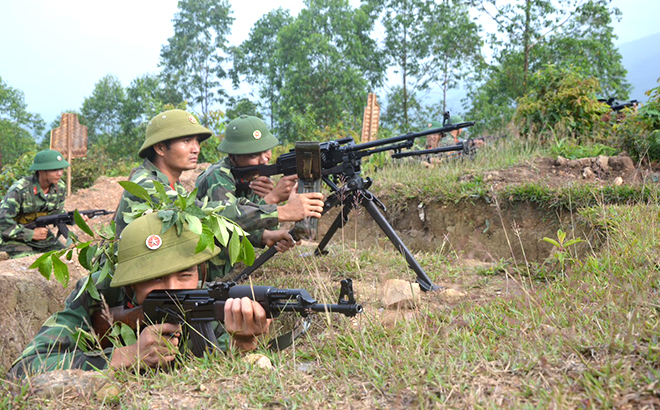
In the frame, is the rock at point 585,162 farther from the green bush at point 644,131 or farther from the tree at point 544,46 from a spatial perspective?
the tree at point 544,46

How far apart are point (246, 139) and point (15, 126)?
52.7 m

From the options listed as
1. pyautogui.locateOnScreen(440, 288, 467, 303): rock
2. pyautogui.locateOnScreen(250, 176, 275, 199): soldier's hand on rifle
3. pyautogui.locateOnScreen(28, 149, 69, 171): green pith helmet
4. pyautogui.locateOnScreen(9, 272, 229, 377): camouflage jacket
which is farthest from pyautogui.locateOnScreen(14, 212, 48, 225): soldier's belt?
pyautogui.locateOnScreen(440, 288, 467, 303): rock

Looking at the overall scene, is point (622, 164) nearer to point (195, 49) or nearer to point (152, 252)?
point (152, 252)

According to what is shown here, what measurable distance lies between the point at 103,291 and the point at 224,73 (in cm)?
3879

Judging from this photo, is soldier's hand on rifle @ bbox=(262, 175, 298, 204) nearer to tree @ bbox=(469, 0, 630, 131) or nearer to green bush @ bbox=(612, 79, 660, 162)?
green bush @ bbox=(612, 79, 660, 162)

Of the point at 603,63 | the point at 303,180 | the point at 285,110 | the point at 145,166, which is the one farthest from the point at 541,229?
the point at 285,110

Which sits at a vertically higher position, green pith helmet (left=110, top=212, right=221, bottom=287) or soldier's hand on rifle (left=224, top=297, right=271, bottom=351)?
green pith helmet (left=110, top=212, right=221, bottom=287)

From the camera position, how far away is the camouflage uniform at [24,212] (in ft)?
23.5

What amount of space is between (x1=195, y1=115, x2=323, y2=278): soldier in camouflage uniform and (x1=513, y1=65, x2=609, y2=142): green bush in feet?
18.9

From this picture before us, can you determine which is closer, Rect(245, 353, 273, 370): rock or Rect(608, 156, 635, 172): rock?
Rect(245, 353, 273, 370): rock

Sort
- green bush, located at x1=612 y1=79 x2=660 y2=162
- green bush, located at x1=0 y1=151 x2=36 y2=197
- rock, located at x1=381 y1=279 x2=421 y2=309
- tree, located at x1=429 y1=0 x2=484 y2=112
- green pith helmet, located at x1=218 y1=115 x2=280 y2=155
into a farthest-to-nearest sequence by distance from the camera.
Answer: tree, located at x1=429 y1=0 x2=484 y2=112
green bush, located at x1=0 y1=151 x2=36 y2=197
green bush, located at x1=612 y1=79 x2=660 y2=162
green pith helmet, located at x1=218 y1=115 x2=280 y2=155
rock, located at x1=381 y1=279 x2=421 y2=309

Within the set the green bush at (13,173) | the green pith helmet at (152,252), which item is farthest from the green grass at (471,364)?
the green bush at (13,173)

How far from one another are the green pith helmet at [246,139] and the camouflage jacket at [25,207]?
13.1 ft

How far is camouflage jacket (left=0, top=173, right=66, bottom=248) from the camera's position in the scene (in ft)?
23.4
